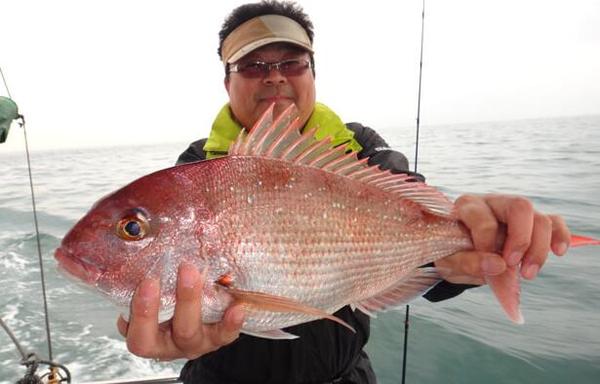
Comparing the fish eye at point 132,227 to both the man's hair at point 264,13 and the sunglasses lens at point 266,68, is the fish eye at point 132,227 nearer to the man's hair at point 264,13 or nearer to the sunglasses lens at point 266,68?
the sunglasses lens at point 266,68

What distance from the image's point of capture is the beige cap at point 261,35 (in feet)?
8.02

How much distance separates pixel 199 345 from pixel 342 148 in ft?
3.02

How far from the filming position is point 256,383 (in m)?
2.29

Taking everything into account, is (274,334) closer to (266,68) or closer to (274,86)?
(274,86)

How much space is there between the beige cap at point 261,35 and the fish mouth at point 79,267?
1539 millimetres

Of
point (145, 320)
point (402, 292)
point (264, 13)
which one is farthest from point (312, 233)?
point (264, 13)

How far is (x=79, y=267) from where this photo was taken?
4.35 feet

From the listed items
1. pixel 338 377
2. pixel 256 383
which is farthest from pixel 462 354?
pixel 256 383

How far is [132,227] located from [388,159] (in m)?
1.66

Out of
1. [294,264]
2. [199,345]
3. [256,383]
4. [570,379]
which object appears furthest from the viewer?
[570,379]

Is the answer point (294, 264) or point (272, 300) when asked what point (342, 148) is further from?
point (272, 300)

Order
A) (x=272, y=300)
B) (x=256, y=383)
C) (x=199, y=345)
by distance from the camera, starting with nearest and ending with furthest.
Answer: (x=272, y=300) < (x=199, y=345) < (x=256, y=383)

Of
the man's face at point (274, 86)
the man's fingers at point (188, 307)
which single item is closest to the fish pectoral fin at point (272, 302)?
the man's fingers at point (188, 307)

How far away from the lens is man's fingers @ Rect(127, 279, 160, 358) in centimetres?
133
